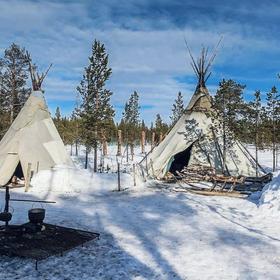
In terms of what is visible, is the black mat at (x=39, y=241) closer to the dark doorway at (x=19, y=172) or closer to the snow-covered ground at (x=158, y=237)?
the snow-covered ground at (x=158, y=237)

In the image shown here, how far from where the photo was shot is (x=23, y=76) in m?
28.5

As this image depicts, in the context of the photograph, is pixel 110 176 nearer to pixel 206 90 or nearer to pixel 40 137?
pixel 40 137

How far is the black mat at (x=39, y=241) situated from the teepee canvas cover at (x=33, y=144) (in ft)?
31.2

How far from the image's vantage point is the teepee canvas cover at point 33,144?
59.6ft

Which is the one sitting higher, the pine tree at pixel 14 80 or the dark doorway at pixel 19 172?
the pine tree at pixel 14 80

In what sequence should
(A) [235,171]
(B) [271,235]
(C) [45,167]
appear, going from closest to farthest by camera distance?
(B) [271,235] → (C) [45,167] → (A) [235,171]

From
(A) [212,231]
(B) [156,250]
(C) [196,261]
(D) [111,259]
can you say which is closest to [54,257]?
(D) [111,259]

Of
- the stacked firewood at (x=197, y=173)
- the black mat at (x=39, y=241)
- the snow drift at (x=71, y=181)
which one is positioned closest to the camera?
the black mat at (x=39, y=241)

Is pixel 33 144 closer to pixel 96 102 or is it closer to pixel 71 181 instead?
pixel 71 181

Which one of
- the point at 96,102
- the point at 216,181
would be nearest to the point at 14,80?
the point at 96,102

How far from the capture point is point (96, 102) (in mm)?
30750

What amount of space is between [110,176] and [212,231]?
34.0ft

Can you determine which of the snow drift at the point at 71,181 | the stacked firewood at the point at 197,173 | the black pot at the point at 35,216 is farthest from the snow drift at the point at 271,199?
the snow drift at the point at 71,181

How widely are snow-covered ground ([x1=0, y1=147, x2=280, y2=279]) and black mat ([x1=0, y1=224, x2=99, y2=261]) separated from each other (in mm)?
173
